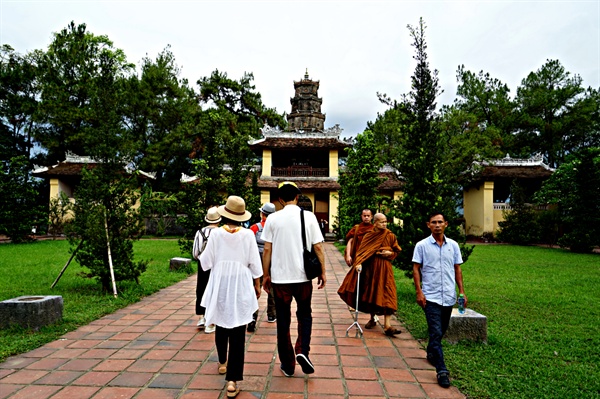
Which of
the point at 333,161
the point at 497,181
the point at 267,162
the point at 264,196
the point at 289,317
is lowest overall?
the point at 289,317

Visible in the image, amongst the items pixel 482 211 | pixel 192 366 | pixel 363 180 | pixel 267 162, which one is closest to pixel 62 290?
pixel 192 366

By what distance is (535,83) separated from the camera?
108ft

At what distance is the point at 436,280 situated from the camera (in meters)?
4.07

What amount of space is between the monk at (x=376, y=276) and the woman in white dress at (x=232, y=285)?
2219 mm

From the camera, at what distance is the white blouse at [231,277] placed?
3486 mm

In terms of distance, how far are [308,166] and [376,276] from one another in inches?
891

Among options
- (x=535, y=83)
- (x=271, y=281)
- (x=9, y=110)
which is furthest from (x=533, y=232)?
(x=9, y=110)

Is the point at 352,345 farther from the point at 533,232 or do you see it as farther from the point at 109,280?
the point at 533,232

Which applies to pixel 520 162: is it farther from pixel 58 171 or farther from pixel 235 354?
pixel 58 171

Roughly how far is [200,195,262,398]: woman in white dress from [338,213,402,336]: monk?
222 centimetres

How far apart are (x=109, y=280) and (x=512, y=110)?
3412 cm

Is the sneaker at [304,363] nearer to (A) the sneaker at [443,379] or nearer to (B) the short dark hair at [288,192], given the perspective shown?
(A) the sneaker at [443,379]

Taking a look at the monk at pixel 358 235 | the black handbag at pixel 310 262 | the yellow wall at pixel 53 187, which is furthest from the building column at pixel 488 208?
the yellow wall at pixel 53 187

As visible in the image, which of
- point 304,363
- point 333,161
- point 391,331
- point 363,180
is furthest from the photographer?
point 333,161
